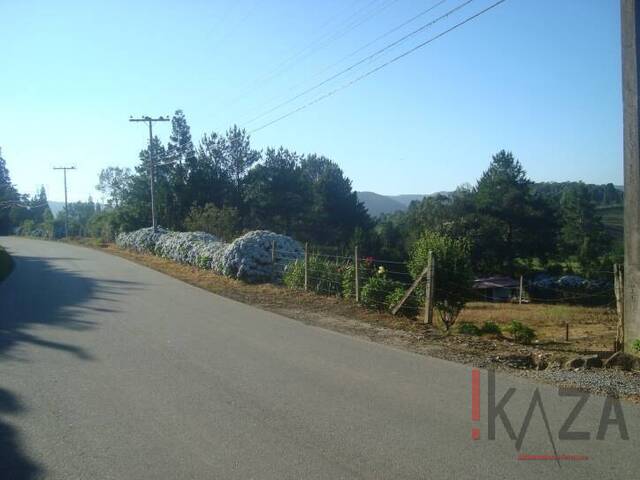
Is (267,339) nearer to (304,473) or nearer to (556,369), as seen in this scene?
(556,369)

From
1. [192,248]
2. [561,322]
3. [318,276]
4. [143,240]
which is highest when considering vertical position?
[143,240]

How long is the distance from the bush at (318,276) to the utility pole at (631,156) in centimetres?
871

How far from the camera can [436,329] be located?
450 inches

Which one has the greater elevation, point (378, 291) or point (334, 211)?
point (334, 211)

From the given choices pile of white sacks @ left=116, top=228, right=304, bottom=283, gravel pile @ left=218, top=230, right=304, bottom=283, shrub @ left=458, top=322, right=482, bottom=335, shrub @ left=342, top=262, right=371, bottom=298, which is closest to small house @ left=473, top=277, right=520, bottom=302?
pile of white sacks @ left=116, top=228, right=304, bottom=283

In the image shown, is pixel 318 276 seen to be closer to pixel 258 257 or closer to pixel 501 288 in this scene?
pixel 258 257

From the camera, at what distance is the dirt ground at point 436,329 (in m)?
8.47

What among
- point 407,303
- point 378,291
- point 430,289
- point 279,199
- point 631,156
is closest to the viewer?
point 631,156

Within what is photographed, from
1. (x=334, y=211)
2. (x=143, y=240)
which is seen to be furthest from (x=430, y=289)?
(x=334, y=211)

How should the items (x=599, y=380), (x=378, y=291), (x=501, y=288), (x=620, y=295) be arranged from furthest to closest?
(x=501, y=288) → (x=378, y=291) → (x=620, y=295) → (x=599, y=380)

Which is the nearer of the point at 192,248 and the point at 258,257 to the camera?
the point at 258,257

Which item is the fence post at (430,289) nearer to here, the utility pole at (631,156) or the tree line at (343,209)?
the utility pole at (631,156)

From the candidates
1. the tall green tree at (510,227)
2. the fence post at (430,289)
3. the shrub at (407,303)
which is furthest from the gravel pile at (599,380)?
the tall green tree at (510,227)

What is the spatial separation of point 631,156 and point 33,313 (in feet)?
40.1
